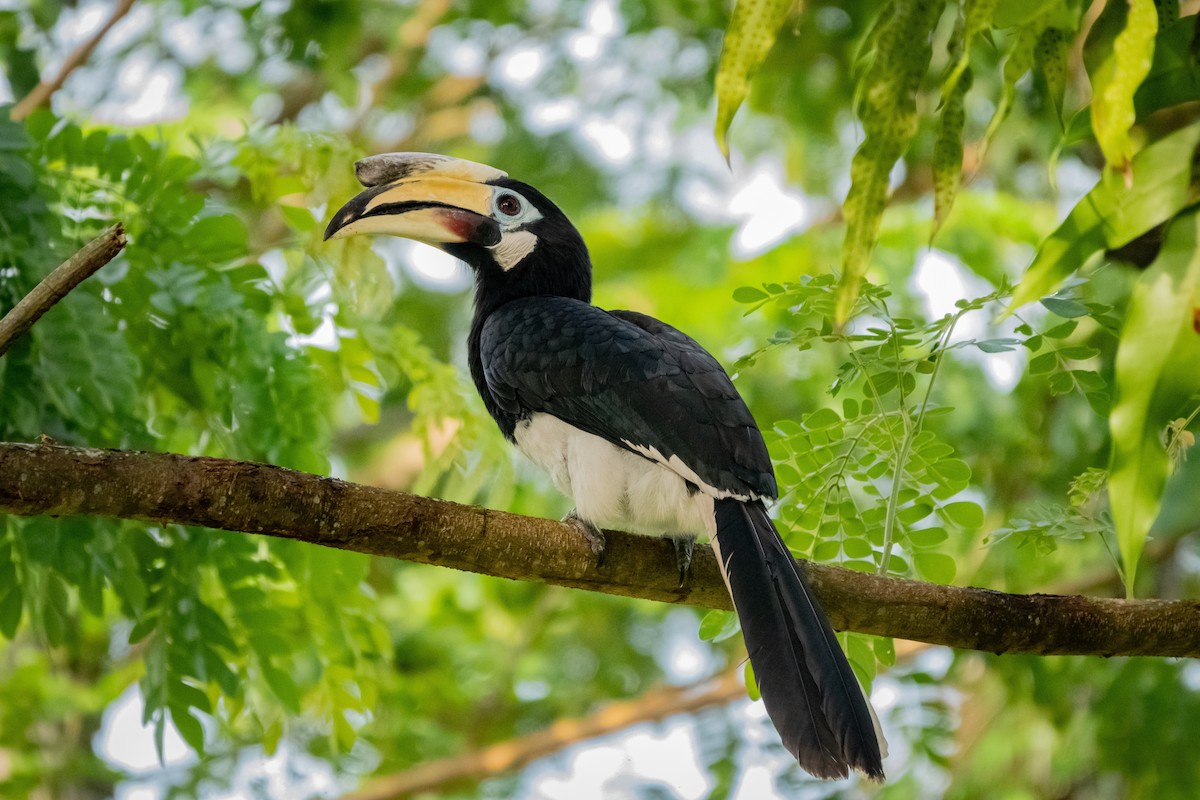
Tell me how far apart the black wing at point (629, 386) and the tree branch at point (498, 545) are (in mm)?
232

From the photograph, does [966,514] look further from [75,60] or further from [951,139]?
[75,60]

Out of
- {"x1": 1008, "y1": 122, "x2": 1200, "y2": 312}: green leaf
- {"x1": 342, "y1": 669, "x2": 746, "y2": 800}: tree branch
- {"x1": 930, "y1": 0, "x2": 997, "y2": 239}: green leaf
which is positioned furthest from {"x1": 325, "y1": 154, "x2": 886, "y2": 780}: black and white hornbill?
{"x1": 342, "y1": 669, "x2": 746, "y2": 800}: tree branch

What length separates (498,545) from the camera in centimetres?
239

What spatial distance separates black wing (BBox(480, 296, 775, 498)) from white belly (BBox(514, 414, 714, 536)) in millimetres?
59

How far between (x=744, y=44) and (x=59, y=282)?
3.63 ft

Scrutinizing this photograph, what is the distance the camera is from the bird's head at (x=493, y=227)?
146 inches

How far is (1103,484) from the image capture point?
8.13ft

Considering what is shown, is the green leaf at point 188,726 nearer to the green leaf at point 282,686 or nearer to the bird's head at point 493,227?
the green leaf at point 282,686

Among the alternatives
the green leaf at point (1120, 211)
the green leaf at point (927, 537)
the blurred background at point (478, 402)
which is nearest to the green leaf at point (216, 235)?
the blurred background at point (478, 402)

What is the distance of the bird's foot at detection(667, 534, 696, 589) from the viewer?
2.72 metres

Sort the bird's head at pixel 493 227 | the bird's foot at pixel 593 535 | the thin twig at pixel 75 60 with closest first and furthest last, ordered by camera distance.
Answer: the bird's foot at pixel 593 535
the bird's head at pixel 493 227
the thin twig at pixel 75 60

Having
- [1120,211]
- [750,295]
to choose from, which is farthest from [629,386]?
[1120,211]

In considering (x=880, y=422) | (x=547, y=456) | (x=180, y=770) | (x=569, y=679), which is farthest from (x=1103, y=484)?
(x=569, y=679)

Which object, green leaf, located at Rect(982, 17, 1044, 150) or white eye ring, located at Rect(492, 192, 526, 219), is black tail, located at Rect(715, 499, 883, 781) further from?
white eye ring, located at Rect(492, 192, 526, 219)
